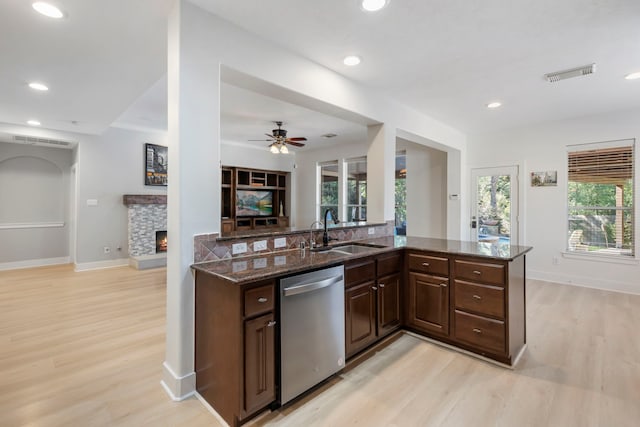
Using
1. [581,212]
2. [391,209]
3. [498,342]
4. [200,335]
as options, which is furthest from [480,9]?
[581,212]

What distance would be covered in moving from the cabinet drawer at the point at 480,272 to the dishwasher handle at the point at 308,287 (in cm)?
114

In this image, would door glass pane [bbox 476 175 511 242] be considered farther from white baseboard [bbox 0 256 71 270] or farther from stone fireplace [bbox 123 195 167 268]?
white baseboard [bbox 0 256 71 270]

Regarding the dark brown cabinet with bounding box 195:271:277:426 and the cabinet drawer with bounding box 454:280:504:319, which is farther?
the cabinet drawer with bounding box 454:280:504:319

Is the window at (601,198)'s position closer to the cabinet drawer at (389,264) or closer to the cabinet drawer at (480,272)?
the cabinet drawer at (480,272)

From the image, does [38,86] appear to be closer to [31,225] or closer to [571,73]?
[31,225]

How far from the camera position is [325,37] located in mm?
2494

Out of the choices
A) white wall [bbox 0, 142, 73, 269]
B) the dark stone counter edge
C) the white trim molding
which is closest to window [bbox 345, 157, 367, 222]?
Result: the dark stone counter edge

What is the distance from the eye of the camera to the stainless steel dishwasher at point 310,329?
6.13 feet

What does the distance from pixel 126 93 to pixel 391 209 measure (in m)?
3.66

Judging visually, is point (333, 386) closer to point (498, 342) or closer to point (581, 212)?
point (498, 342)

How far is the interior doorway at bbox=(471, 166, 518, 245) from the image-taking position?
17.9ft

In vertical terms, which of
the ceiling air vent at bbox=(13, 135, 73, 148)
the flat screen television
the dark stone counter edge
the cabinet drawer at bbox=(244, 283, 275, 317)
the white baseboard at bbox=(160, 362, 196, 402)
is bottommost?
the white baseboard at bbox=(160, 362, 196, 402)

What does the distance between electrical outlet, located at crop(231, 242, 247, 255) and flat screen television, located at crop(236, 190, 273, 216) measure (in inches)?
209

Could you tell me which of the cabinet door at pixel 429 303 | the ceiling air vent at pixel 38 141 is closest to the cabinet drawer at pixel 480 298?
the cabinet door at pixel 429 303
